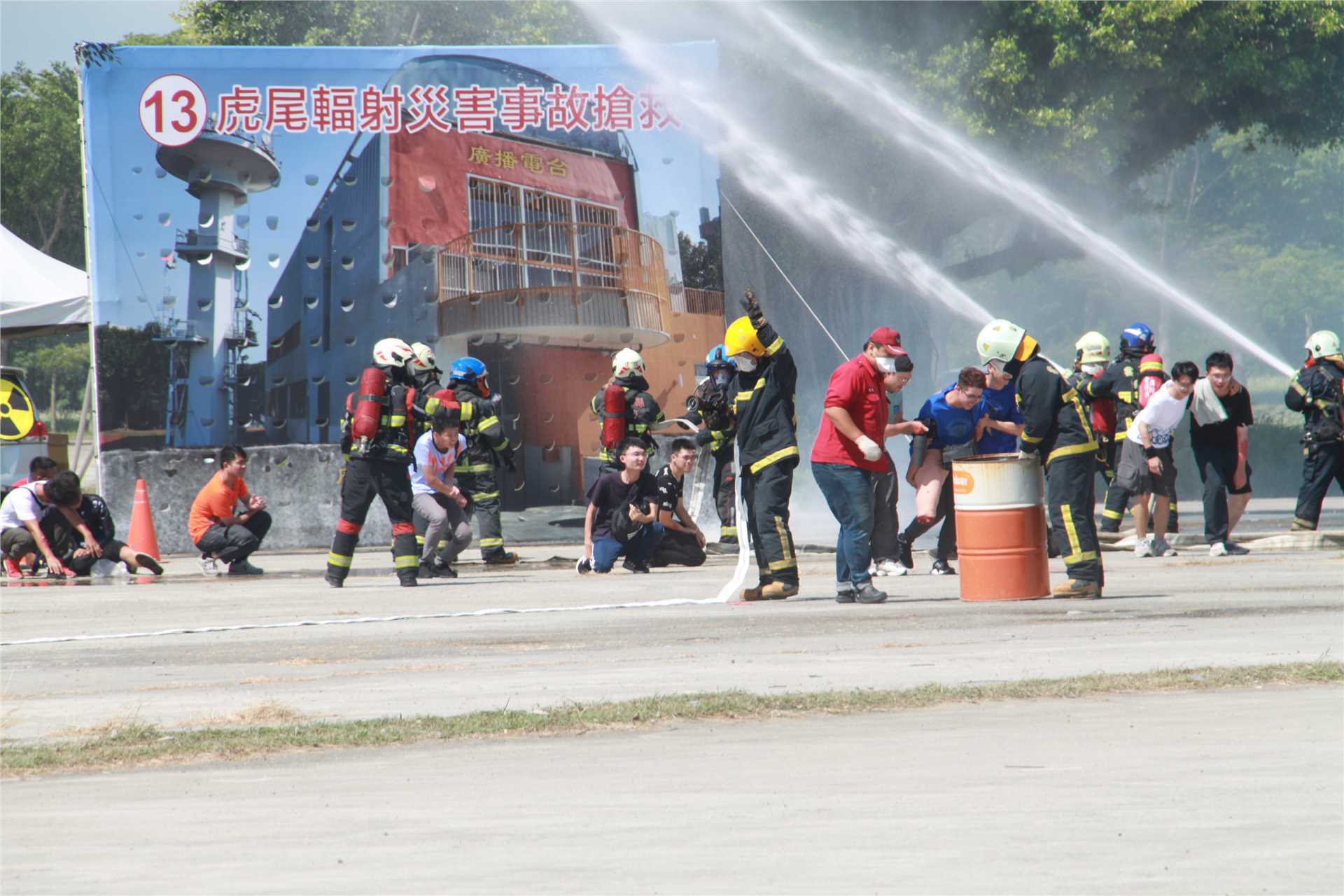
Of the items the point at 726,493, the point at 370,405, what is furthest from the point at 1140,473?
the point at 370,405

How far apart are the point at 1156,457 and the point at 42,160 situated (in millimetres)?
35865

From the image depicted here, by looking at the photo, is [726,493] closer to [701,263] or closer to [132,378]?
[701,263]

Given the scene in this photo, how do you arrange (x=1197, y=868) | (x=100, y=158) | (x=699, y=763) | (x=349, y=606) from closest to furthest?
1. (x=1197, y=868)
2. (x=699, y=763)
3. (x=349, y=606)
4. (x=100, y=158)

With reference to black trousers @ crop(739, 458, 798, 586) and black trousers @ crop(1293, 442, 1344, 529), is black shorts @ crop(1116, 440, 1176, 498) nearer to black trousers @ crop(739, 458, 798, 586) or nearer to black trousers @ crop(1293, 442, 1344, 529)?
black trousers @ crop(1293, 442, 1344, 529)

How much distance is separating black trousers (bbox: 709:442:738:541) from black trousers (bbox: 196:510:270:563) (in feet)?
14.0

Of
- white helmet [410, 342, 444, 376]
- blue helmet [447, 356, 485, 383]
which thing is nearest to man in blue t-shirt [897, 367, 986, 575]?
blue helmet [447, 356, 485, 383]

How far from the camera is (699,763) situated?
15.7 feet

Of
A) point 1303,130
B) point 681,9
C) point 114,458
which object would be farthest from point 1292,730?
point 1303,130

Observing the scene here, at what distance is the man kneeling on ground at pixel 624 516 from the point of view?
41.9 feet

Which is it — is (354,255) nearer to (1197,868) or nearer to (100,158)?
(100,158)

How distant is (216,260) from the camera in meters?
16.5

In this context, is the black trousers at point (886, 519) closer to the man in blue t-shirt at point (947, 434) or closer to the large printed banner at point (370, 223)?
the man in blue t-shirt at point (947, 434)

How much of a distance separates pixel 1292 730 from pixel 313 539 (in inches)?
533

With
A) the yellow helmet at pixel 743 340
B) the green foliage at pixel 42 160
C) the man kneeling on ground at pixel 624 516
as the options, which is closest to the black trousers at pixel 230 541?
the man kneeling on ground at pixel 624 516
